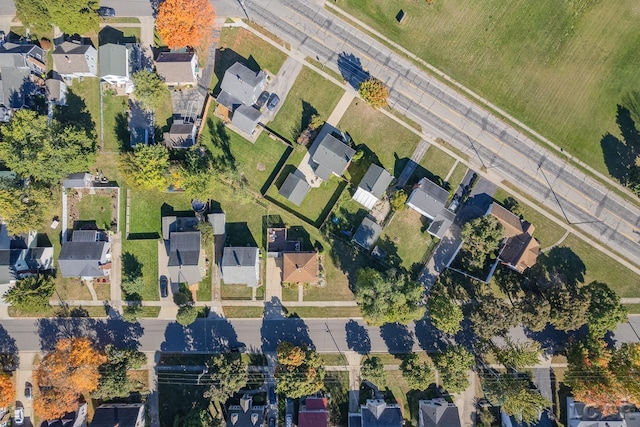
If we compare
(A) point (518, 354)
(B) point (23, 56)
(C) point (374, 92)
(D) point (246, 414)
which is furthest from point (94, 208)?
(A) point (518, 354)

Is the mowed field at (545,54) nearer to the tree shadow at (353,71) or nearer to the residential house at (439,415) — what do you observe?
the tree shadow at (353,71)

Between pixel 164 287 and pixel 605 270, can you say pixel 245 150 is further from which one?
pixel 605 270

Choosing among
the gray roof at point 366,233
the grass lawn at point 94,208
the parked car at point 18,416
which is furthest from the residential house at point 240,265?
the parked car at point 18,416

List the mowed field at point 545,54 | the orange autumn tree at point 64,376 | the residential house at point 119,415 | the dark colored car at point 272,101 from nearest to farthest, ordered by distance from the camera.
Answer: the orange autumn tree at point 64,376 < the residential house at point 119,415 < the mowed field at point 545,54 < the dark colored car at point 272,101

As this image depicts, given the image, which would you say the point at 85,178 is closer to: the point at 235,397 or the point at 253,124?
the point at 253,124

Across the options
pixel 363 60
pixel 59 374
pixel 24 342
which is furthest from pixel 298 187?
pixel 24 342

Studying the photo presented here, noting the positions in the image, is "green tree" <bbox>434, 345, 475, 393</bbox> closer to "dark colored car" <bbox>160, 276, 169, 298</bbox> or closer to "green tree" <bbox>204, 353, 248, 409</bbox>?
"green tree" <bbox>204, 353, 248, 409</bbox>
